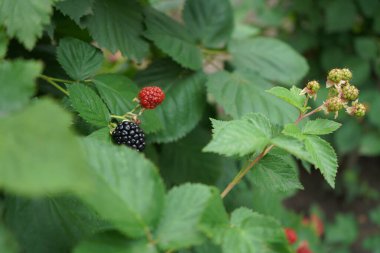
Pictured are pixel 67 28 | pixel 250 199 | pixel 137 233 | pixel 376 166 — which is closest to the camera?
pixel 137 233

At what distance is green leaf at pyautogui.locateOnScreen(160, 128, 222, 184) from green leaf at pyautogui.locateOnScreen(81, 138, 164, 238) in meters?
0.75

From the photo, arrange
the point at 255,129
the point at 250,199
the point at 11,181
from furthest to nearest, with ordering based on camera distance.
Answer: the point at 250,199
the point at 255,129
the point at 11,181

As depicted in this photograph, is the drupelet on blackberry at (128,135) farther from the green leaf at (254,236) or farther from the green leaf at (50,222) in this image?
the green leaf at (254,236)

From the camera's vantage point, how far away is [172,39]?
1.21m

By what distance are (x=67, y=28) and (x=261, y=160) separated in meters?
0.57

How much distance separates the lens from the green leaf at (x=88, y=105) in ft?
2.71

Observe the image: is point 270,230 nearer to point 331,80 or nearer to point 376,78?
point 331,80

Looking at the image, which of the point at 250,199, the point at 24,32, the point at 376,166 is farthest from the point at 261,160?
the point at 376,166

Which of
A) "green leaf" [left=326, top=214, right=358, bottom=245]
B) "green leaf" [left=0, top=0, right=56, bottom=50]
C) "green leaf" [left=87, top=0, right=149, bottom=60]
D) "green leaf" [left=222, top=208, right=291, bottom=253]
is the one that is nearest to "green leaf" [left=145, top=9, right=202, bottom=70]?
"green leaf" [left=87, top=0, right=149, bottom=60]

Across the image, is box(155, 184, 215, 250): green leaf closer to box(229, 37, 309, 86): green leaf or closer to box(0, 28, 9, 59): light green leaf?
box(0, 28, 9, 59): light green leaf

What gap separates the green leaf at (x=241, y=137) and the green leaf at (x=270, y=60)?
67 cm

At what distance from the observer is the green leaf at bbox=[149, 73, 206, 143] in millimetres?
1179

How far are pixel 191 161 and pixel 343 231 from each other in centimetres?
167

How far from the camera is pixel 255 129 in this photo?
708 millimetres
